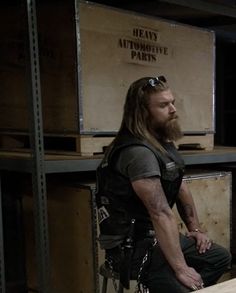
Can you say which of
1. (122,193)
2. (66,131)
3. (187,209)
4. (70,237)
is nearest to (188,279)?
(122,193)

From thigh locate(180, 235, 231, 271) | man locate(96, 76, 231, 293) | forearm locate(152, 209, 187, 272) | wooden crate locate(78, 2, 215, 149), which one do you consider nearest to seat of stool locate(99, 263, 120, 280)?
man locate(96, 76, 231, 293)

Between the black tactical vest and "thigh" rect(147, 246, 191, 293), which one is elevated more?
the black tactical vest

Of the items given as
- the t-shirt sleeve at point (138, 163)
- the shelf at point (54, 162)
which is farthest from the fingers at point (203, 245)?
the shelf at point (54, 162)

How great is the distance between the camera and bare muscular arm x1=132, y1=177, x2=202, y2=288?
7.29 ft

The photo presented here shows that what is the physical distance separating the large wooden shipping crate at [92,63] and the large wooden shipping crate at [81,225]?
375 mm

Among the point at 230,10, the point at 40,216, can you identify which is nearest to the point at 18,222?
the point at 40,216

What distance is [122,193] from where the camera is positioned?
7.66 ft

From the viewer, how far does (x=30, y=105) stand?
2.67 meters

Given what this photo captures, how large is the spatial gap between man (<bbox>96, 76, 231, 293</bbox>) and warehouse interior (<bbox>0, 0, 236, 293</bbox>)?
0.45 meters

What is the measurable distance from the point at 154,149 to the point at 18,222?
142 centimetres

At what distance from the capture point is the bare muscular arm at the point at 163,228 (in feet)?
7.29

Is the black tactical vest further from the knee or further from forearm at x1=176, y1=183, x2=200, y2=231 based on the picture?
the knee

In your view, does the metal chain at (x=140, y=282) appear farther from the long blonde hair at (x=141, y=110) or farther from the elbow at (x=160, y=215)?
the long blonde hair at (x=141, y=110)

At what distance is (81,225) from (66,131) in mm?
601
